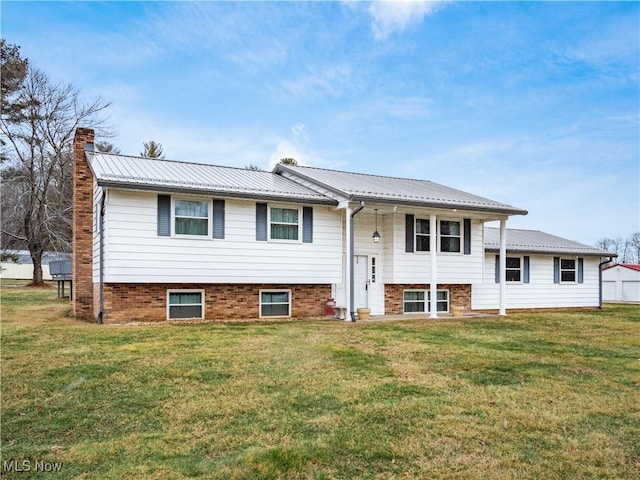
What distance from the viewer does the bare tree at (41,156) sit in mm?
27625

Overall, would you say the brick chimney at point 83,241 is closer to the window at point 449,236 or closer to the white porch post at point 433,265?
the white porch post at point 433,265

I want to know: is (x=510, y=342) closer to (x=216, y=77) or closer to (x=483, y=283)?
(x=483, y=283)

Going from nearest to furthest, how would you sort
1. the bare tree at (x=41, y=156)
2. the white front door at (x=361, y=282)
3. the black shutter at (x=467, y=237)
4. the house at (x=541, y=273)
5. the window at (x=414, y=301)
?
the white front door at (x=361, y=282), the window at (x=414, y=301), the black shutter at (x=467, y=237), the house at (x=541, y=273), the bare tree at (x=41, y=156)

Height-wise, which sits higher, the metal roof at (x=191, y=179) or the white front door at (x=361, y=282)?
the metal roof at (x=191, y=179)

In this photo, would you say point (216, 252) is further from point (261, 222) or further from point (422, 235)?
point (422, 235)

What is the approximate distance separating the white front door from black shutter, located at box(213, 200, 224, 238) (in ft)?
14.4

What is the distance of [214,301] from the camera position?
12.9 m

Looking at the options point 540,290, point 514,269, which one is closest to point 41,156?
point 514,269

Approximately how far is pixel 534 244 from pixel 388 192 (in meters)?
8.42

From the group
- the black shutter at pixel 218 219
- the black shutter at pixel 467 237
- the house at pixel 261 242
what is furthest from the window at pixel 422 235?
the black shutter at pixel 218 219

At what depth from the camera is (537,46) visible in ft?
51.9

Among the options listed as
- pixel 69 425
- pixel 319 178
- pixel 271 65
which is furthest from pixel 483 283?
pixel 69 425

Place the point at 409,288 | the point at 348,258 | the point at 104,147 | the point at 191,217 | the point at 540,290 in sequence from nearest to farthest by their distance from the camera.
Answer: the point at 191,217 < the point at 348,258 < the point at 409,288 < the point at 540,290 < the point at 104,147

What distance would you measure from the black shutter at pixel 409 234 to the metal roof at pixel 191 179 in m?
2.81
